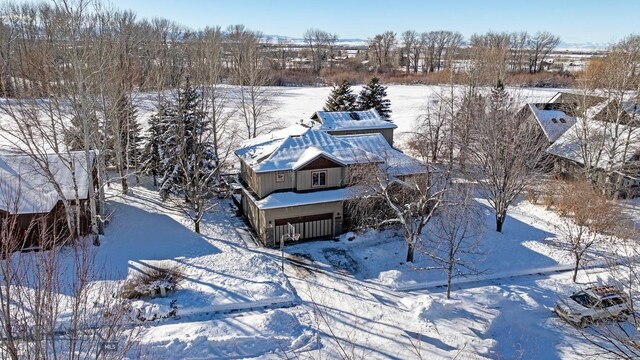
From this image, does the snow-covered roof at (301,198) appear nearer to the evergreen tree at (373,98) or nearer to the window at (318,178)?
the window at (318,178)

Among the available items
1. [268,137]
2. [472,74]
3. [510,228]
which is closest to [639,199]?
[510,228]

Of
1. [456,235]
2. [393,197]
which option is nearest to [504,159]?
[456,235]

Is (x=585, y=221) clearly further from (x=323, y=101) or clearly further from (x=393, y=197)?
(x=323, y=101)

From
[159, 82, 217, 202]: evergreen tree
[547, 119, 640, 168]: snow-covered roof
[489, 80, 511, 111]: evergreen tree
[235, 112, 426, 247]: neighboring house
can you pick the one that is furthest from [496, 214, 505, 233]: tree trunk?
[159, 82, 217, 202]: evergreen tree

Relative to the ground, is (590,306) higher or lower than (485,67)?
lower

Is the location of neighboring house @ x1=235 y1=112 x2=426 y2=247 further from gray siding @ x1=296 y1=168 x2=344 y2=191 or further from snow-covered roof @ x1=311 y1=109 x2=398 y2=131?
snow-covered roof @ x1=311 y1=109 x2=398 y2=131

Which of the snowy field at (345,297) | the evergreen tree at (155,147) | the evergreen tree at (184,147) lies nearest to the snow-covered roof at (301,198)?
the snowy field at (345,297)
